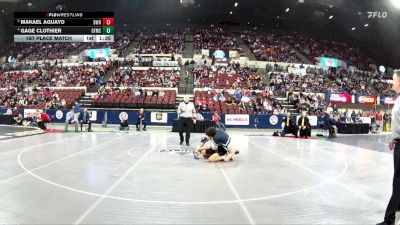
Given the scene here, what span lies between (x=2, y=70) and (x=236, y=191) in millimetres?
46867

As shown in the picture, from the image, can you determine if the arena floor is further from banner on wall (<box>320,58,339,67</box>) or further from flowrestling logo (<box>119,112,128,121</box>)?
banner on wall (<box>320,58,339,67</box>)

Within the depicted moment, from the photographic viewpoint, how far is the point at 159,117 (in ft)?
87.2

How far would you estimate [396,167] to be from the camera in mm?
4234

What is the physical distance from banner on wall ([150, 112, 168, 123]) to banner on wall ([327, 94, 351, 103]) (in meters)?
16.7

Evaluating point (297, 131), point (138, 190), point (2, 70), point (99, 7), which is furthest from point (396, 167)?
point (2, 70)

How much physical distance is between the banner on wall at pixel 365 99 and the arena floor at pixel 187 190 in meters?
28.2

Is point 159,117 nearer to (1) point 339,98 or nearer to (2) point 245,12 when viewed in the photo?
(1) point 339,98

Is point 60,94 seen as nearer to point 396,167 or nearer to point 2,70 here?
point 2,70

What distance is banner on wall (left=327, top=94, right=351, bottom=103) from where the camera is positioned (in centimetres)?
3491

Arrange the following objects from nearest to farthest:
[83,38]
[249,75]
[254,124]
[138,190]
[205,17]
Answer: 1. [138,190]
2. [83,38]
3. [254,124]
4. [249,75]
5. [205,17]

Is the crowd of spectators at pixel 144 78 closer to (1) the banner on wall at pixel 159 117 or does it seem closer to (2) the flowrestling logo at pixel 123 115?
(1) the banner on wall at pixel 159 117
